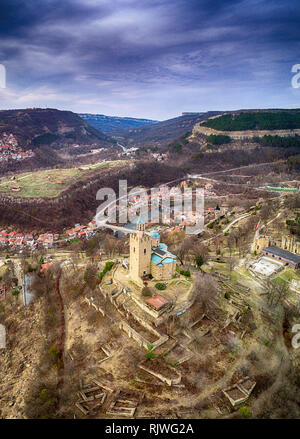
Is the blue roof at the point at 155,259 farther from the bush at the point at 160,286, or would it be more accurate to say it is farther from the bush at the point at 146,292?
the bush at the point at 146,292

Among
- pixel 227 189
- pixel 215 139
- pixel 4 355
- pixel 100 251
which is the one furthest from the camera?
pixel 215 139

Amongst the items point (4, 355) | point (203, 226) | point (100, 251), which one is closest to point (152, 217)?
point (203, 226)

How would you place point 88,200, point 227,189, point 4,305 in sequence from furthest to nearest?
point 227,189 < point 88,200 < point 4,305

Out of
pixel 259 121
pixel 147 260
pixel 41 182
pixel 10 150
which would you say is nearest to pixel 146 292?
pixel 147 260

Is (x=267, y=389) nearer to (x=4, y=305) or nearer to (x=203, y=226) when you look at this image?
(x=4, y=305)

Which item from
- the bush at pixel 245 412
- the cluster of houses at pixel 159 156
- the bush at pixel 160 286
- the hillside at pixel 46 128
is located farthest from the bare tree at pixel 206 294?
the hillside at pixel 46 128

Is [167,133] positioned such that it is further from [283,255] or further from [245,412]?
[245,412]
